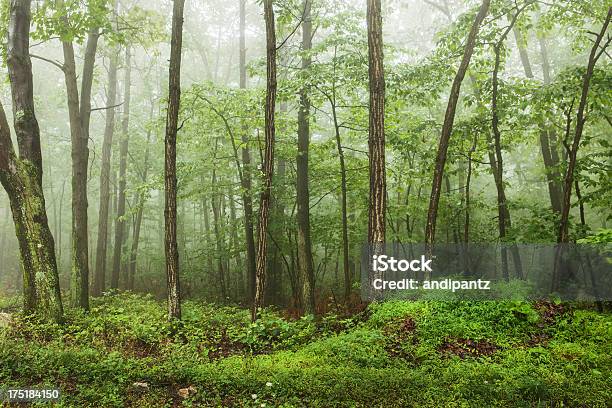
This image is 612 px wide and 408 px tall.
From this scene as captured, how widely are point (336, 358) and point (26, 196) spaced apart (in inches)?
263

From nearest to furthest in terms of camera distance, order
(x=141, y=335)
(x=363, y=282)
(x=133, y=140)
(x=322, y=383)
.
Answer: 1. (x=322, y=383)
2. (x=141, y=335)
3. (x=363, y=282)
4. (x=133, y=140)

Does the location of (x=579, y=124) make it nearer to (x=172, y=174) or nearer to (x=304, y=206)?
(x=304, y=206)

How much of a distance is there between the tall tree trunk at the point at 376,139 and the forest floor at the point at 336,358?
5.30 feet

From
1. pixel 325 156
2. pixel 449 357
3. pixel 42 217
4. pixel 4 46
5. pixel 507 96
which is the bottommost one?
pixel 449 357

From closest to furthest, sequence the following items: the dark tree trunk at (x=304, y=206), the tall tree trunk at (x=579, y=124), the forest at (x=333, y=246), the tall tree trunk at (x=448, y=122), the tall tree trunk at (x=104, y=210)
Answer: the forest at (x=333, y=246), the tall tree trunk at (x=579, y=124), the tall tree trunk at (x=448, y=122), the dark tree trunk at (x=304, y=206), the tall tree trunk at (x=104, y=210)

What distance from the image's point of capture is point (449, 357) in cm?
684

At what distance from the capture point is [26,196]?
8.41m

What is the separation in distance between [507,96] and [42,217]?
10.9m

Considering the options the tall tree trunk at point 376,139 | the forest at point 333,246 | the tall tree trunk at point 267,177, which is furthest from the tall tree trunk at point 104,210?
the tall tree trunk at point 376,139

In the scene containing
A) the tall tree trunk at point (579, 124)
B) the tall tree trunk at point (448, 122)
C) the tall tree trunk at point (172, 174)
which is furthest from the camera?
the tall tree trunk at point (448, 122)

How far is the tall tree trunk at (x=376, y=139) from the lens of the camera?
8.26 metres

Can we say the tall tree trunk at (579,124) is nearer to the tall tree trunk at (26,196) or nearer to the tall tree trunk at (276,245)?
the tall tree trunk at (276,245)

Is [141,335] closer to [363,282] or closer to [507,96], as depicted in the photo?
[363,282]

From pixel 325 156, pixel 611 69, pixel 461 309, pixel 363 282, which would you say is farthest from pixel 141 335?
pixel 611 69
